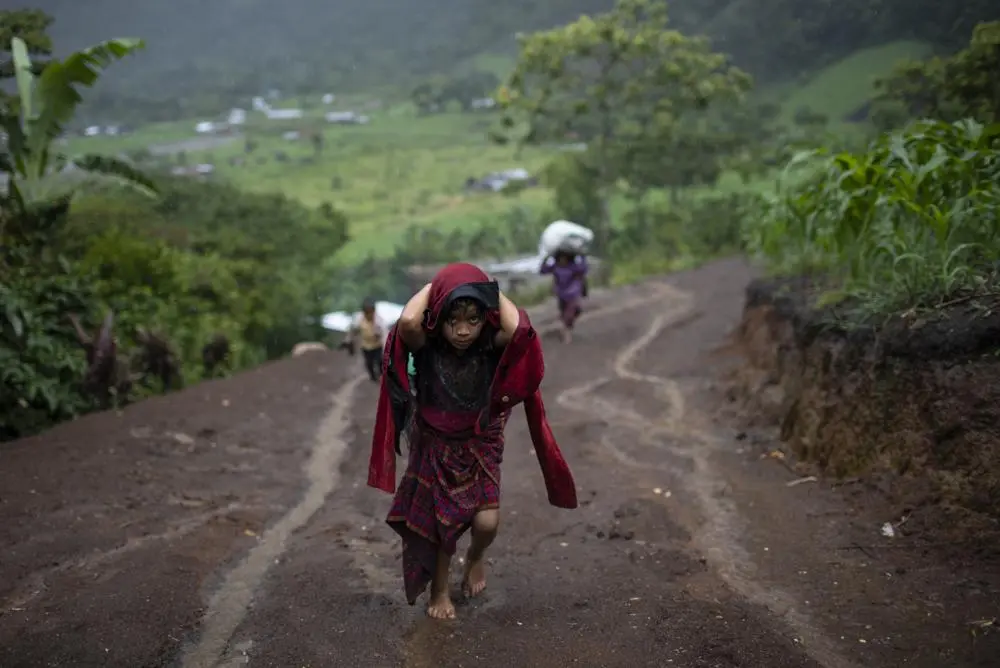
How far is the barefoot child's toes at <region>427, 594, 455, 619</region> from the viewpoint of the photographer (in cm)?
400

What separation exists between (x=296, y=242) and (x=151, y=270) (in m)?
11.5

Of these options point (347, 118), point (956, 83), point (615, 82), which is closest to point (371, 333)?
point (956, 83)

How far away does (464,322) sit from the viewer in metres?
3.58

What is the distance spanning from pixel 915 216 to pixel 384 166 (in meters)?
34.9

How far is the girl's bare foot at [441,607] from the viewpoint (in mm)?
4004

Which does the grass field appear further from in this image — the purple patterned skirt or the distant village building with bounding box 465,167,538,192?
the purple patterned skirt

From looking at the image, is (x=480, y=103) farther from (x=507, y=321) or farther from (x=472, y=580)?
(x=507, y=321)

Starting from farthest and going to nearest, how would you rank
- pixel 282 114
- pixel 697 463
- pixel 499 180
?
pixel 282 114 → pixel 499 180 → pixel 697 463

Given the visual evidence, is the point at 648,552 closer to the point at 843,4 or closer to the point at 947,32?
the point at 947,32

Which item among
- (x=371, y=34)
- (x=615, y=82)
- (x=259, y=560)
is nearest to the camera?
(x=259, y=560)

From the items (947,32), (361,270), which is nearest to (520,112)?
(361,270)

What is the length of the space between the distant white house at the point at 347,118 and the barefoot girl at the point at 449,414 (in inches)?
1543

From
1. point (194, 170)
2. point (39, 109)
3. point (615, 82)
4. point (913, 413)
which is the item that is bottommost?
point (913, 413)

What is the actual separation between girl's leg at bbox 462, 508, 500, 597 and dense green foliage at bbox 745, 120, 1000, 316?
116 inches
